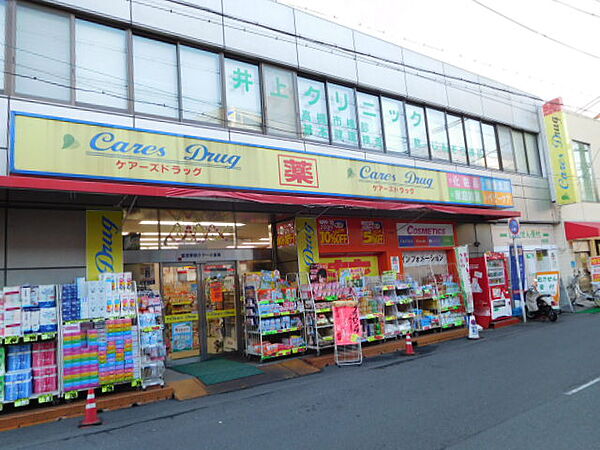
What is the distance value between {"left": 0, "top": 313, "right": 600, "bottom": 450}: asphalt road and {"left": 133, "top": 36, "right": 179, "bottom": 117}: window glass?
6294 millimetres

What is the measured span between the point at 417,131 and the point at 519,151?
6.90 metres

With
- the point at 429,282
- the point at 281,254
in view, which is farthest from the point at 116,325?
the point at 429,282

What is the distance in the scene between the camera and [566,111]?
21.1 m

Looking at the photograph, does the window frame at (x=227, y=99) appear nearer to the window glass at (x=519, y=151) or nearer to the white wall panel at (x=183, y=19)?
the white wall panel at (x=183, y=19)

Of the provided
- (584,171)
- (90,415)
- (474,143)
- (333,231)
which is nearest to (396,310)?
(333,231)

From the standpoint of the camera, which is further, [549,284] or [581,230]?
[581,230]

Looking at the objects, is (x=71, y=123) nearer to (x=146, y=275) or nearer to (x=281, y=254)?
(x=146, y=275)

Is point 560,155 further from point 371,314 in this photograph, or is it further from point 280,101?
point 280,101

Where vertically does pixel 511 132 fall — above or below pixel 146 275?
above

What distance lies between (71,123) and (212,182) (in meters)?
2.92

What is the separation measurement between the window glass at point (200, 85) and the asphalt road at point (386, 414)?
6.42 meters

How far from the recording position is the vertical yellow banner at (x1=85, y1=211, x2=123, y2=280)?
8367 mm

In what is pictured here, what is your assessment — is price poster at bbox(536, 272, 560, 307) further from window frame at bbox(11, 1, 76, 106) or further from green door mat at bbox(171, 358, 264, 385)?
window frame at bbox(11, 1, 76, 106)

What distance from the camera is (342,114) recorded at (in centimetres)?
1293
